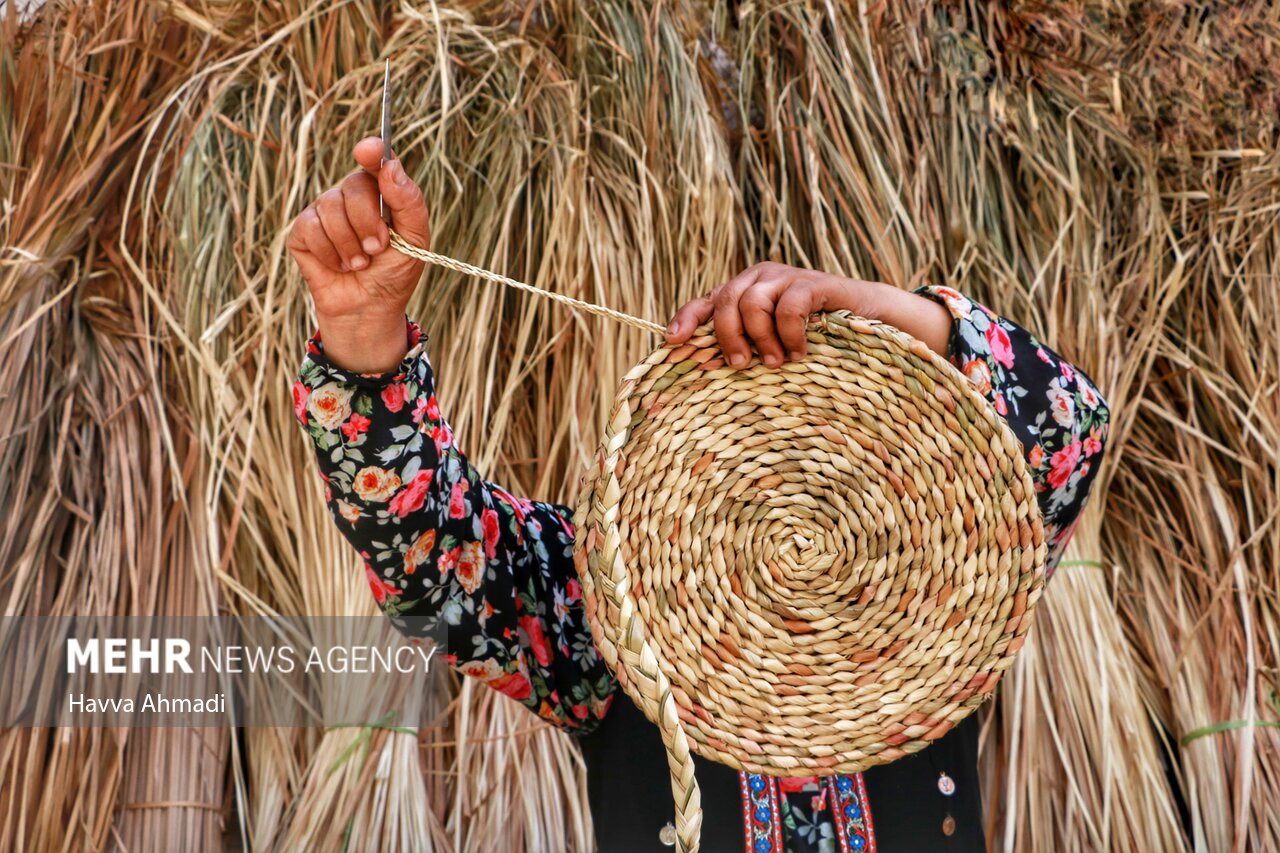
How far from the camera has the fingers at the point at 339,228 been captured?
656 millimetres

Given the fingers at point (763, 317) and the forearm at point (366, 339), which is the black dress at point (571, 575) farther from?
the fingers at point (763, 317)

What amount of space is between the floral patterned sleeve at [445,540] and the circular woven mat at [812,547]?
149 mm

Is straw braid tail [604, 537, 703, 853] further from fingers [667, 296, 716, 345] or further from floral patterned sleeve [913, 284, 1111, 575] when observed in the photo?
floral patterned sleeve [913, 284, 1111, 575]

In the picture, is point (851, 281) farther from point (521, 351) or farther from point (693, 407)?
point (521, 351)

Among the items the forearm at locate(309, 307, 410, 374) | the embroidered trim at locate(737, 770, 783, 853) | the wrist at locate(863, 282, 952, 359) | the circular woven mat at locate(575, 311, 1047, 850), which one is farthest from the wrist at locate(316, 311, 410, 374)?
the embroidered trim at locate(737, 770, 783, 853)

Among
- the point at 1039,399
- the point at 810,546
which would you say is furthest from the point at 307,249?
the point at 1039,399

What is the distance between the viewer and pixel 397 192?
65 cm

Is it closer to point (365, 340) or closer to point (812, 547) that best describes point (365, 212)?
point (365, 340)

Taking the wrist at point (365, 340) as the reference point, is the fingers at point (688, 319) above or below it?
below

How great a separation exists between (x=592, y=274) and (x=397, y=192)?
684 millimetres

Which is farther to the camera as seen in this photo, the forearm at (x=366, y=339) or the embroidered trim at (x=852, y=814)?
the embroidered trim at (x=852, y=814)

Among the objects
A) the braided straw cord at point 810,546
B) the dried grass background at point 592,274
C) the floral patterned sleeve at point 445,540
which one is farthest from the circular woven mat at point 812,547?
the dried grass background at point 592,274

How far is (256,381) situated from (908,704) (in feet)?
2.80

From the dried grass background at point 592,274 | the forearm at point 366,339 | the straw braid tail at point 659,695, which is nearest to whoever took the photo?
the straw braid tail at point 659,695
